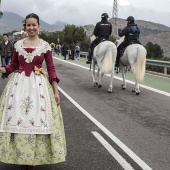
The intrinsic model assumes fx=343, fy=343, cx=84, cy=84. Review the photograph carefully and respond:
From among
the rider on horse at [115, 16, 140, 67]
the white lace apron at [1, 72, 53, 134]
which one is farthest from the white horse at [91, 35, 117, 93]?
the white lace apron at [1, 72, 53, 134]

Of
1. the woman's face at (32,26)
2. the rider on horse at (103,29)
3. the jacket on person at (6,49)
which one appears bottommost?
the jacket on person at (6,49)

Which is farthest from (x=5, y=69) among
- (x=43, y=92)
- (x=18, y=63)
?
(x=43, y=92)

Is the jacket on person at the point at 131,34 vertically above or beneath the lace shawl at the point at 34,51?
above

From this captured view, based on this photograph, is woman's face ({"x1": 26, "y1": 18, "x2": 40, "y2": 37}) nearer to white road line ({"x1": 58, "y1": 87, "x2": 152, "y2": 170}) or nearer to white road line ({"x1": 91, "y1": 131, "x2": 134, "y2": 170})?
white road line ({"x1": 91, "y1": 131, "x2": 134, "y2": 170})

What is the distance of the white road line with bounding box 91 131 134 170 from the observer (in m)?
5.04

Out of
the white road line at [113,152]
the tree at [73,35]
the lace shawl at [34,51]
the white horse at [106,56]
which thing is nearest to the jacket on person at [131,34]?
the white horse at [106,56]

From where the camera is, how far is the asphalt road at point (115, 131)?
5.18 m

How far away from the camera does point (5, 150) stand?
4250mm

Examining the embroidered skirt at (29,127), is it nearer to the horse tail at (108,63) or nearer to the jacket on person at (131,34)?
the horse tail at (108,63)

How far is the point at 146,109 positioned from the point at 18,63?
220 inches

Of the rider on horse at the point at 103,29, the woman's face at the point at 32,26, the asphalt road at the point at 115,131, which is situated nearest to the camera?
the woman's face at the point at 32,26

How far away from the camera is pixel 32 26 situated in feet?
14.5

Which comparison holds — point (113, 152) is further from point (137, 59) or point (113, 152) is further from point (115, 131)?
point (137, 59)

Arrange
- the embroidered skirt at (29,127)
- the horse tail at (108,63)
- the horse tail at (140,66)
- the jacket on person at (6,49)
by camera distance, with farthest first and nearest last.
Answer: the jacket on person at (6,49) → the horse tail at (108,63) → the horse tail at (140,66) → the embroidered skirt at (29,127)
